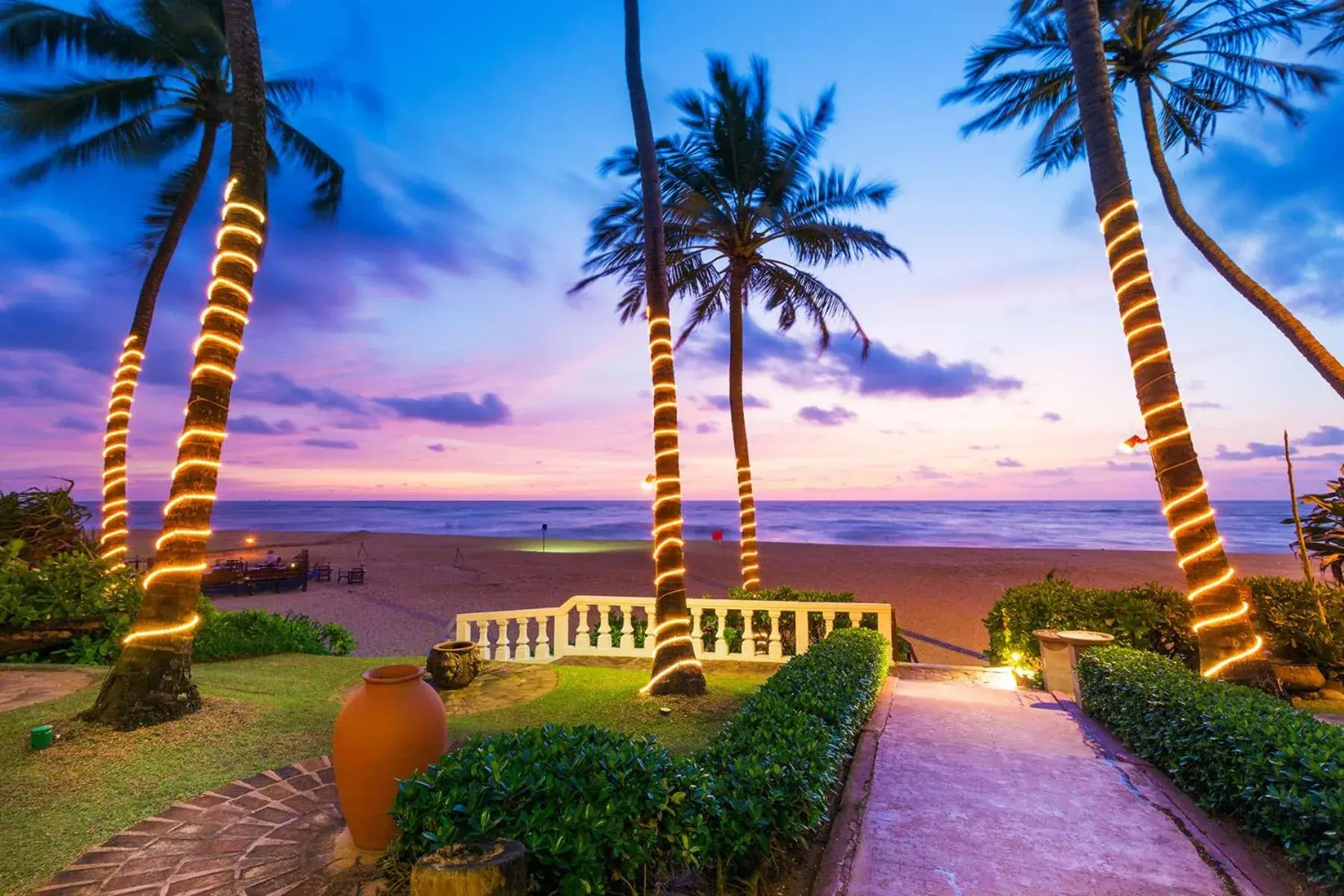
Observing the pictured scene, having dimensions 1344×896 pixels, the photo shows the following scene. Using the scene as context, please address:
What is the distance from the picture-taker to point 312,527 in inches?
2958

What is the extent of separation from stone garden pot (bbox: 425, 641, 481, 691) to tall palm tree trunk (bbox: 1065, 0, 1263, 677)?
320 inches

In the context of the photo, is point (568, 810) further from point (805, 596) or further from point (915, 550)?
point (915, 550)

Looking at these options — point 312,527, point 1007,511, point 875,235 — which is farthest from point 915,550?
point 312,527

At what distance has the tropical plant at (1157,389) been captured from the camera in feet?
21.5

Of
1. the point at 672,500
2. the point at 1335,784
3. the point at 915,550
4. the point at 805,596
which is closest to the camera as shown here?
the point at 1335,784

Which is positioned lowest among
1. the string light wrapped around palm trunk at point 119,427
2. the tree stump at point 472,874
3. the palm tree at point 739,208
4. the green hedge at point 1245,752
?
the green hedge at point 1245,752

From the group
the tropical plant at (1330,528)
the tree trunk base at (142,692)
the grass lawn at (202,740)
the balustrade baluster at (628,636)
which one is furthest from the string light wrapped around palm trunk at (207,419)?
the tropical plant at (1330,528)

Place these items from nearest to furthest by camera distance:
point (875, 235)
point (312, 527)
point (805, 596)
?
point (805, 596) → point (875, 235) → point (312, 527)

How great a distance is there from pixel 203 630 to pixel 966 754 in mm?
11041

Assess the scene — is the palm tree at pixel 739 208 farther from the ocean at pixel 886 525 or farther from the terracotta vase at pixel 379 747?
the ocean at pixel 886 525

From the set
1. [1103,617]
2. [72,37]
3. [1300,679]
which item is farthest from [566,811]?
[72,37]

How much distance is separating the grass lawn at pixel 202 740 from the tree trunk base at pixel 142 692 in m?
0.14

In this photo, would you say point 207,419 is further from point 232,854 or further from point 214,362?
point 232,854

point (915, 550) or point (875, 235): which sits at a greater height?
point (875, 235)
